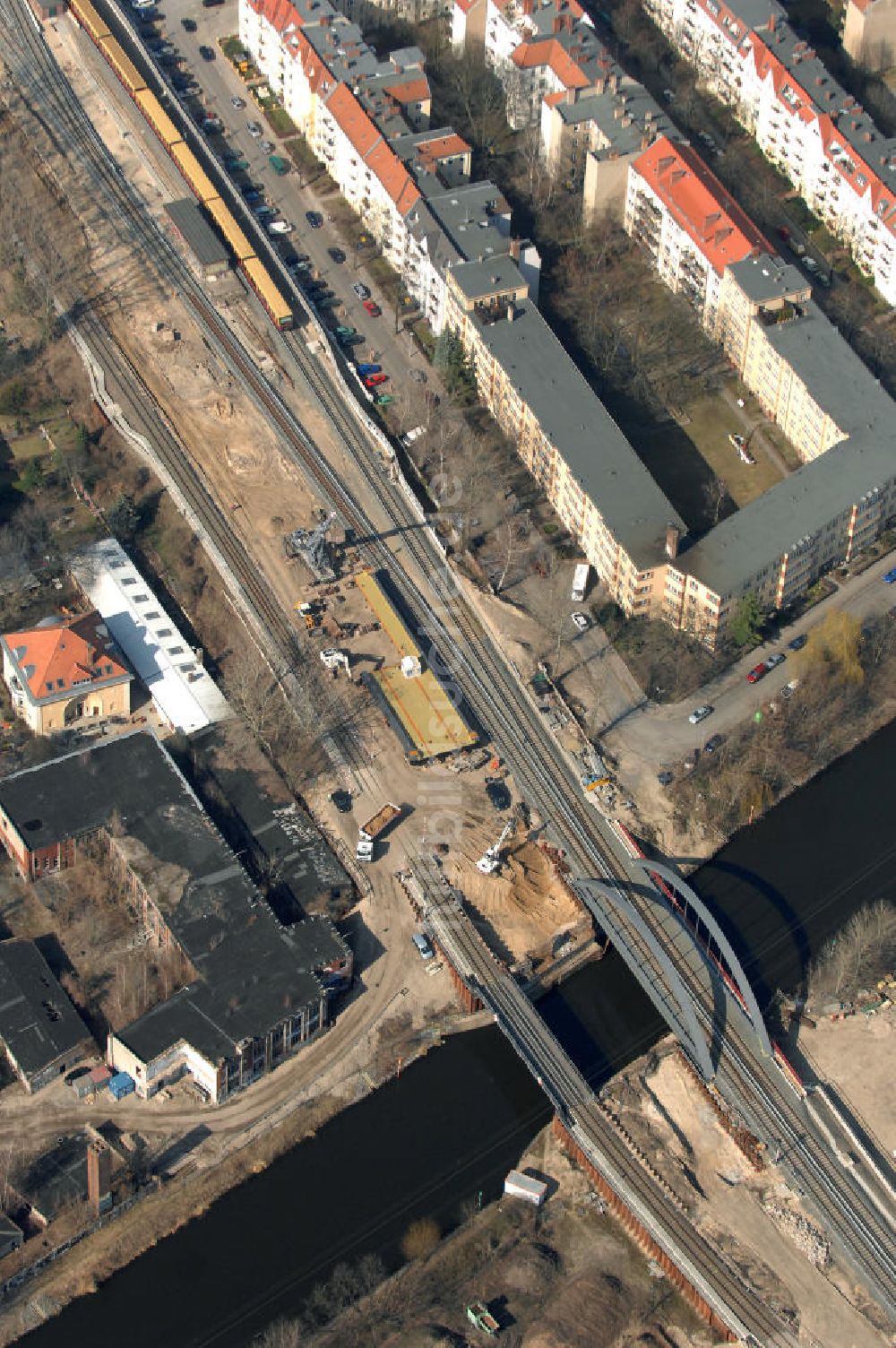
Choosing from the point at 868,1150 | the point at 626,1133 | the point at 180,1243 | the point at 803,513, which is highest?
the point at 803,513

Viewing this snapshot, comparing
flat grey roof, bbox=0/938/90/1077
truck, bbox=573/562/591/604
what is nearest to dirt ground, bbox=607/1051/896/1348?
flat grey roof, bbox=0/938/90/1077

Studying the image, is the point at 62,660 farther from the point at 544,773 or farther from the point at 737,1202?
the point at 737,1202

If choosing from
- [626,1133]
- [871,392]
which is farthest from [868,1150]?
[871,392]

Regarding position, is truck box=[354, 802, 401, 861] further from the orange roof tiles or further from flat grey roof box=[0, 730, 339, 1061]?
the orange roof tiles

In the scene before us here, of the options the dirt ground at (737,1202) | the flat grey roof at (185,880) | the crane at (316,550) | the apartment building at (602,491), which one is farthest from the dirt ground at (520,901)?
the crane at (316,550)

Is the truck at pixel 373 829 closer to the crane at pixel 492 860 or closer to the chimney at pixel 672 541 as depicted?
the crane at pixel 492 860

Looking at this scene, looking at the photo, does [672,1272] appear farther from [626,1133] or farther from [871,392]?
[871,392]
